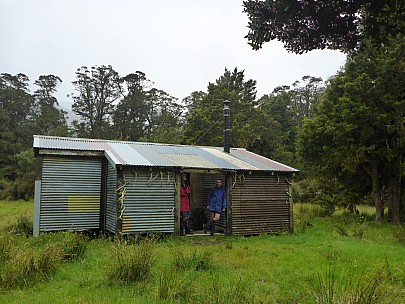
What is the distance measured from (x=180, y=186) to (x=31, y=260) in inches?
223

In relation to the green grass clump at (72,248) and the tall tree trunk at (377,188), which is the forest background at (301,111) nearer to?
the tall tree trunk at (377,188)

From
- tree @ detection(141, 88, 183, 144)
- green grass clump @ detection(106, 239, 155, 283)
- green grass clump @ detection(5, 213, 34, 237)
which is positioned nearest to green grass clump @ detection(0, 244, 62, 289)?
green grass clump @ detection(106, 239, 155, 283)

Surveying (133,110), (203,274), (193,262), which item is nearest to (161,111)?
(133,110)

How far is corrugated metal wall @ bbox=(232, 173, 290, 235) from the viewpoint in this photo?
38.9 ft

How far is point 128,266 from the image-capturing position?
19.3 feet

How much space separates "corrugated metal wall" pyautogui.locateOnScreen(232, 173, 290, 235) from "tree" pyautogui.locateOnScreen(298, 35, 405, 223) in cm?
535

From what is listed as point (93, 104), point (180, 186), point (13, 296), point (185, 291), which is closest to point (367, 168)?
point (180, 186)

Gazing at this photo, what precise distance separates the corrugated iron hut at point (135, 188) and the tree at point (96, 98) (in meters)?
28.0

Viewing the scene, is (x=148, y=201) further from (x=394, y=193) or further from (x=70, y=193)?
(x=394, y=193)

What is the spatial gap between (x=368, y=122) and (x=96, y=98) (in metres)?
31.7

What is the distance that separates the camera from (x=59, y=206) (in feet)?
35.2

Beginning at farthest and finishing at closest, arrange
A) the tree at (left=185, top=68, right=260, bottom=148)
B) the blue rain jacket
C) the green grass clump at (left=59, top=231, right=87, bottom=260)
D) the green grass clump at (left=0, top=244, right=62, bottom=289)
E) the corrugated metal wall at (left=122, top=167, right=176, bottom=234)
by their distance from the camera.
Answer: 1. the tree at (left=185, top=68, right=260, bottom=148)
2. the blue rain jacket
3. the corrugated metal wall at (left=122, top=167, right=176, bottom=234)
4. the green grass clump at (left=59, top=231, right=87, bottom=260)
5. the green grass clump at (left=0, top=244, right=62, bottom=289)

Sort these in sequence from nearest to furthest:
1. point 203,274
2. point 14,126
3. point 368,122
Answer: point 203,274
point 368,122
point 14,126

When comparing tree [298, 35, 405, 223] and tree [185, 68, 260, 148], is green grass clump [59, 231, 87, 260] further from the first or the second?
tree [185, 68, 260, 148]
